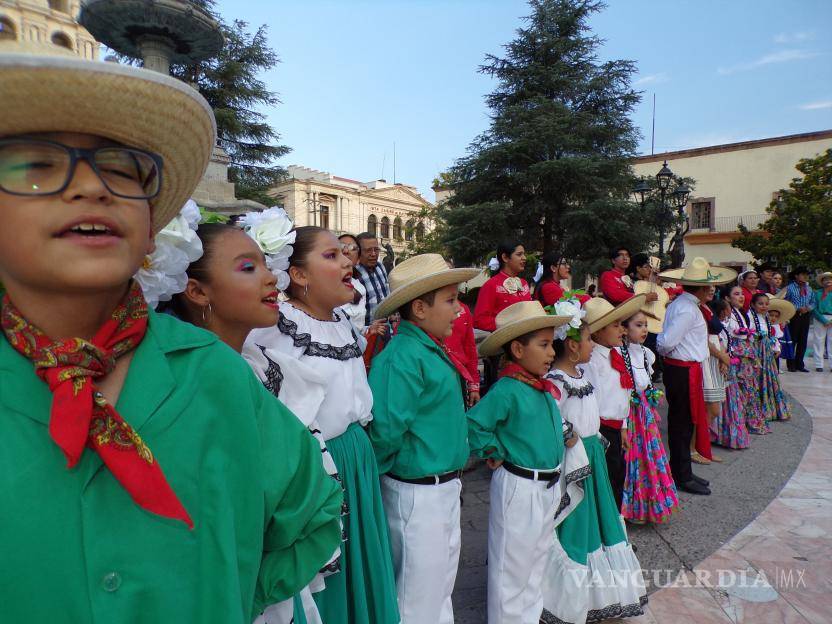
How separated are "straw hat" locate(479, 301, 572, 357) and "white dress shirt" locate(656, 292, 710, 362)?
2.47 m

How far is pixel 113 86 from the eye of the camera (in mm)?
887

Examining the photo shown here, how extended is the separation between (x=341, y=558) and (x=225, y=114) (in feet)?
68.8

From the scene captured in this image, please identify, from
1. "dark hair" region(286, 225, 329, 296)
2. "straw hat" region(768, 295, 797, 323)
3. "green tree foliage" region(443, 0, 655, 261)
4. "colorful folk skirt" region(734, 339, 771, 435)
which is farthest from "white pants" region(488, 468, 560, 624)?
"green tree foliage" region(443, 0, 655, 261)

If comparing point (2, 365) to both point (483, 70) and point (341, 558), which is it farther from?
point (483, 70)

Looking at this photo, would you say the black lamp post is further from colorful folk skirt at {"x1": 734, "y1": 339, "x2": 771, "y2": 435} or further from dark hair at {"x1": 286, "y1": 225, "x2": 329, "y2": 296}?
dark hair at {"x1": 286, "y1": 225, "x2": 329, "y2": 296}

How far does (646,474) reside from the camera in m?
4.13

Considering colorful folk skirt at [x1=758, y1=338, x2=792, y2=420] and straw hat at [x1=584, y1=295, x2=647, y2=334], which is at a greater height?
straw hat at [x1=584, y1=295, x2=647, y2=334]

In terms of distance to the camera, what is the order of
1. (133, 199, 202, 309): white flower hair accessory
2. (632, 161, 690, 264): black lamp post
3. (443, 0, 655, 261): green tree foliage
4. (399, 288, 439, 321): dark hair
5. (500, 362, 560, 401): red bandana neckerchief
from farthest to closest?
(443, 0, 655, 261): green tree foliage → (632, 161, 690, 264): black lamp post → (500, 362, 560, 401): red bandana neckerchief → (399, 288, 439, 321): dark hair → (133, 199, 202, 309): white flower hair accessory

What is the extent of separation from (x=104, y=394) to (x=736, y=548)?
443 cm

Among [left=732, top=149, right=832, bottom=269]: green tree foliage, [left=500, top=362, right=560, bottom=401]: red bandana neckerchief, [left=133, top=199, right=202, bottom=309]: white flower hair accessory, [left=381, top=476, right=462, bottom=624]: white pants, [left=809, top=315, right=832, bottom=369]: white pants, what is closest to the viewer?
[left=133, top=199, right=202, bottom=309]: white flower hair accessory

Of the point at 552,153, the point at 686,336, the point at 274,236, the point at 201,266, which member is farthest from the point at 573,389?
the point at 552,153

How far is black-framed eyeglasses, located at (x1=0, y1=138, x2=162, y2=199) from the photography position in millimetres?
861

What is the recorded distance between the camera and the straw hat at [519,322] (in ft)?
9.82

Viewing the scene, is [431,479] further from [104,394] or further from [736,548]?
[736,548]
